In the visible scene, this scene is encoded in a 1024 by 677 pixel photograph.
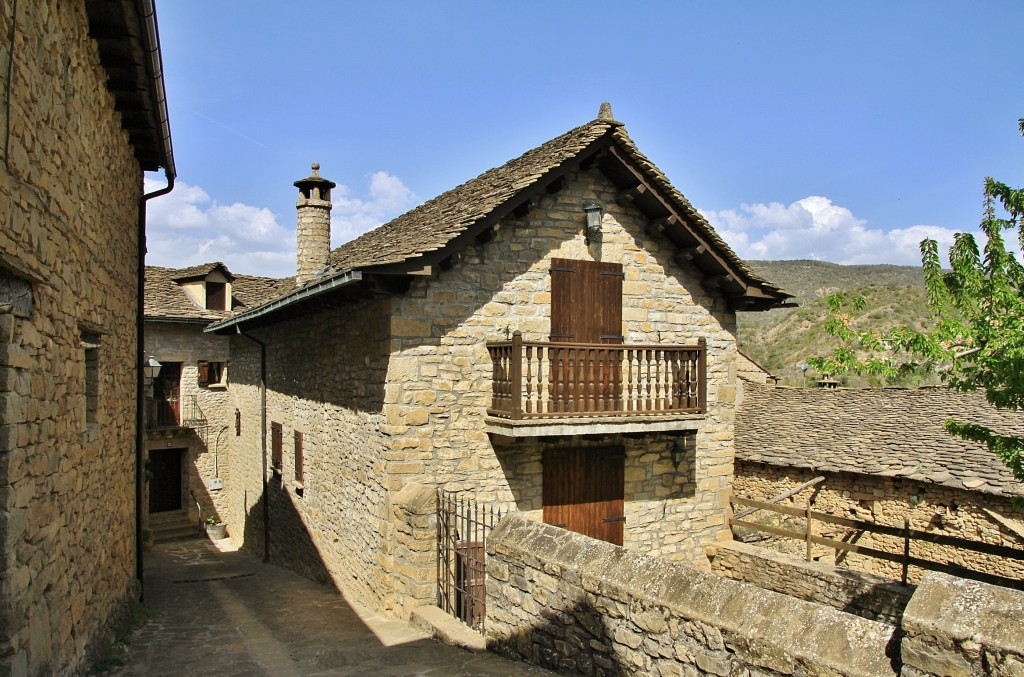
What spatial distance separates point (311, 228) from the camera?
1608cm

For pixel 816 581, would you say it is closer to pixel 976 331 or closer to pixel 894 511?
pixel 894 511

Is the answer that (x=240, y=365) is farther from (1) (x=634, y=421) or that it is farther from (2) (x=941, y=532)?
(2) (x=941, y=532)

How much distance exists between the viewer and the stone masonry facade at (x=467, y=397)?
9.77 meters

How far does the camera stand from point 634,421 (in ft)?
34.1

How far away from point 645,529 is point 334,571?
4929 millimetres

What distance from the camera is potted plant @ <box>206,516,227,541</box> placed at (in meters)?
20.8

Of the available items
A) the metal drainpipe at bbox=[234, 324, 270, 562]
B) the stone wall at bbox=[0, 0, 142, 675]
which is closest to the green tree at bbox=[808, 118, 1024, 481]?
the stone wall at bbox=[0, 0, 142, 675]

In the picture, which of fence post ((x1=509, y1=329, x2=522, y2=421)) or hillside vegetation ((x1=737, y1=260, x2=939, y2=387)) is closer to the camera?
fence post ((x1=509, y1=329, x2=522, y2=421))

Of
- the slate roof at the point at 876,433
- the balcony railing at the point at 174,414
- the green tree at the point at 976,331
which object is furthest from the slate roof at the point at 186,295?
the green tree at the point at 976,331

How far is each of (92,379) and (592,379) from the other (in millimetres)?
6064

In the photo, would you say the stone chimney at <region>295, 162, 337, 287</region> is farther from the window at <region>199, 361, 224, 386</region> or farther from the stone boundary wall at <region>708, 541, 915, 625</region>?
the stone boundary wall at <region>708, 541, 915, 625</region>

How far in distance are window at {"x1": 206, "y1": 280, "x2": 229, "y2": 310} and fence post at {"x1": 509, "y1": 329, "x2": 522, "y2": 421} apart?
16365mm

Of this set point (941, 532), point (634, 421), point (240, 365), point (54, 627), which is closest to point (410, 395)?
point (634, 421)

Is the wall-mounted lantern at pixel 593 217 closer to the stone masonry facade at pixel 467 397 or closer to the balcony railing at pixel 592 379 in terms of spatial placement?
the stone masonry facade at pixel 467 397
